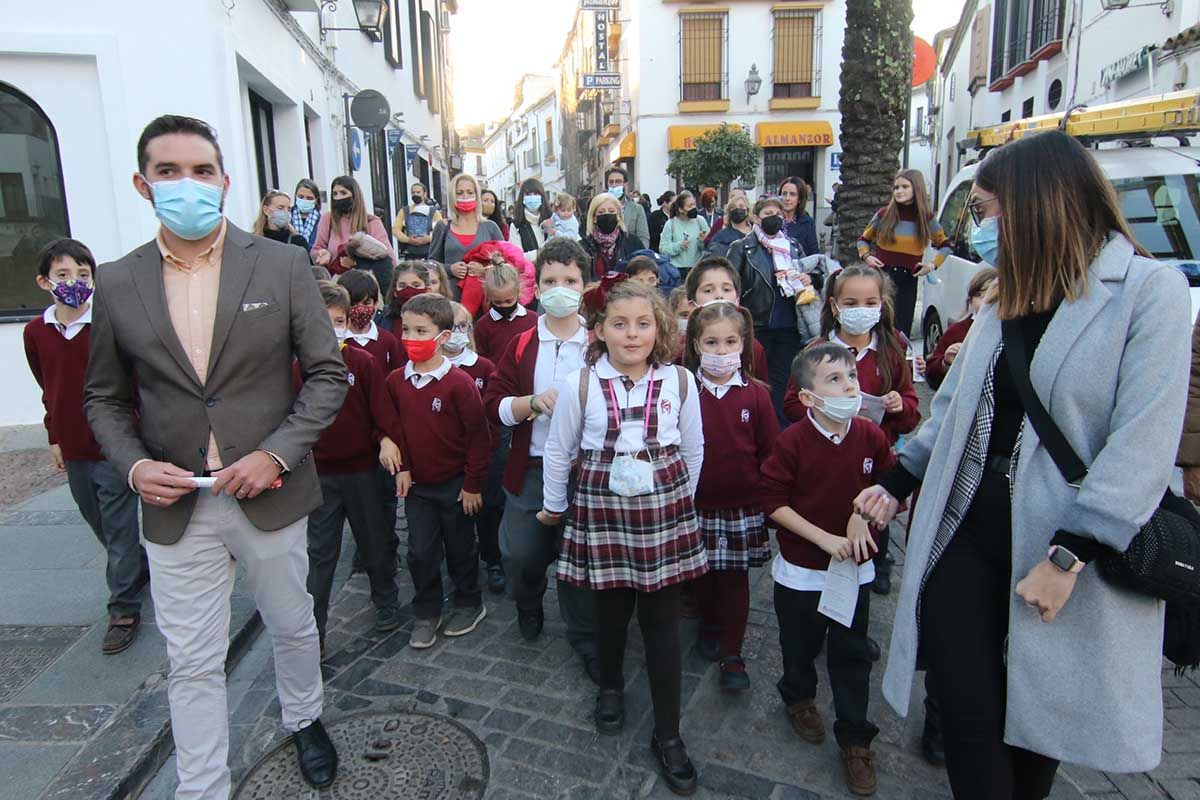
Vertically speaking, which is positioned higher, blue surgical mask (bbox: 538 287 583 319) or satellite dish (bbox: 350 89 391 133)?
satellite dish (bbox: 350 89 391 133)

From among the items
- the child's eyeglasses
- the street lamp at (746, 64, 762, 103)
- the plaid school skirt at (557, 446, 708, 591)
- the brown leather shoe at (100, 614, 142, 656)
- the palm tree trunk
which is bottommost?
the brown leather shoe at (100, 614, 142, 656)

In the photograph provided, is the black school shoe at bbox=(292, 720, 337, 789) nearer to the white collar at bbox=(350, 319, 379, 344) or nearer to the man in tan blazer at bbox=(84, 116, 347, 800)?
the man in tan blazer at bbox=(84, 116, 347, 800)

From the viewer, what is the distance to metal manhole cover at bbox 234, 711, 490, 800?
2.76 metres

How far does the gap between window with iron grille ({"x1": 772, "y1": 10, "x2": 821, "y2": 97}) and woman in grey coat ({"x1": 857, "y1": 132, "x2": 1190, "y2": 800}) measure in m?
27.9

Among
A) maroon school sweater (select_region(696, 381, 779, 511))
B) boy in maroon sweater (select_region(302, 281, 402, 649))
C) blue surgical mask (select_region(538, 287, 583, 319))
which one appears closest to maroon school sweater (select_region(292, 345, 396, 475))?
boy in maroon sweater (select_region(302, 281, 402, 649))

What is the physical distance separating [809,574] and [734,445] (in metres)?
0.63

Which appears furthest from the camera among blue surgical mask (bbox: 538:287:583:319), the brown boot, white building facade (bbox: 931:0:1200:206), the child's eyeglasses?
white building facade (bbox: 931:0:1200:206)

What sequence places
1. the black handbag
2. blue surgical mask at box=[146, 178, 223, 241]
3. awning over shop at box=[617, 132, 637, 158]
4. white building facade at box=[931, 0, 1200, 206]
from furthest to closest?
awning over shop at box=[617, 132, 637, 158]
white building facade at box=[931, 0, 1200, 206]
blue surgical mask at box=[146, 178, 223, 241]
the black handbag

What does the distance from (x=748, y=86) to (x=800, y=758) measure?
85.2ft

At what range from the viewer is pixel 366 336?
405 centimetres

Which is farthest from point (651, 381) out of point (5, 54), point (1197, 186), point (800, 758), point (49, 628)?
point (5, 54)

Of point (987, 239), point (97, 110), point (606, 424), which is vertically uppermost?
point (97, 110)

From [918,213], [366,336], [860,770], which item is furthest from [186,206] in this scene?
[918,213]

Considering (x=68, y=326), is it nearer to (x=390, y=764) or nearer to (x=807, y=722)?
(x=390, y=764)
